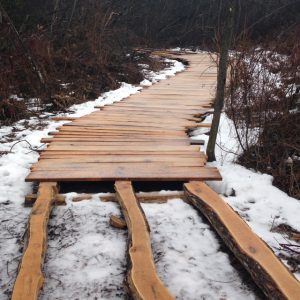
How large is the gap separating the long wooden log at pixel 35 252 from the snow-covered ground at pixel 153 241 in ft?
0.28

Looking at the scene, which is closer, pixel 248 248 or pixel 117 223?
pixel 248 248

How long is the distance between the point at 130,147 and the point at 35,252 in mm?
2177

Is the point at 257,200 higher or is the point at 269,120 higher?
the point at 269,120

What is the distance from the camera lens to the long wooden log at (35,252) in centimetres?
190

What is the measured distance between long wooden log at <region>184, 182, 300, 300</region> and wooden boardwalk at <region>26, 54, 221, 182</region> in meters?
0.47

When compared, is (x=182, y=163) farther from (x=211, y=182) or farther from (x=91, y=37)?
(x=91, y=37)

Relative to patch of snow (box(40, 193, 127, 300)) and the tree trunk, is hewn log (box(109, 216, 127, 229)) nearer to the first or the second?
patch of snow (box(40, 193, 127, 300))

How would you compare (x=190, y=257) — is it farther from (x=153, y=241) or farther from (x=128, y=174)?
(x=128, y=174)

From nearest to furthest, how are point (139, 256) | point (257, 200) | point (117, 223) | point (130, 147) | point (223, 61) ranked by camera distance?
point (139, 256) → point (117, 223) → point (257, 200) → point (223, 61) → point (130, 147)

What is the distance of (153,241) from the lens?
2525 millimetres

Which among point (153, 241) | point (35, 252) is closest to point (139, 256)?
point (153, 241)

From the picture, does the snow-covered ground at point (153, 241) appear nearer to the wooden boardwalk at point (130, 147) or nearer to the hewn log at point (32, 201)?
the hewn log at point (32, 201)

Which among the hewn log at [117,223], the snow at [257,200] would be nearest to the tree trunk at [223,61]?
the snow at [257,200]

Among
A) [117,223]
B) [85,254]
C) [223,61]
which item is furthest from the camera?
[223,61]
